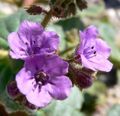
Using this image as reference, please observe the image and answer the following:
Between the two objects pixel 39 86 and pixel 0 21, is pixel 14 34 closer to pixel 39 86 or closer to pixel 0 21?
pixel 39 86

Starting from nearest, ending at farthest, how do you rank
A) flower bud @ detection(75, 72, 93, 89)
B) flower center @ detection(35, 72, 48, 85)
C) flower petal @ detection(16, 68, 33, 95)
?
flower petal @ detection(16, 68, 33, 95) < flower center @ detection(35, 72, 48, 85) < flower bud @ detection(75, 72, 93, 89)

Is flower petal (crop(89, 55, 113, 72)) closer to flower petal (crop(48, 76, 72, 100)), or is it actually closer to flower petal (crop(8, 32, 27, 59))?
flower petal (crop(48, 76, 72, 100))

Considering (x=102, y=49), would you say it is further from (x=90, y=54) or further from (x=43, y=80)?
(x=43, y=80)

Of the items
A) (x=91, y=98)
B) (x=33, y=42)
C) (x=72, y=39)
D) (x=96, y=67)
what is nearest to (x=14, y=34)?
(x=33, y=42)

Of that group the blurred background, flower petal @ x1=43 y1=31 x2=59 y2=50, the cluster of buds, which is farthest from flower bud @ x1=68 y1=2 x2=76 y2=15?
flower petal @ x1=43 y1=31 x2=59 y2=50

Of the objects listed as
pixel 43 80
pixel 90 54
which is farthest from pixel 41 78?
pixel 90 54

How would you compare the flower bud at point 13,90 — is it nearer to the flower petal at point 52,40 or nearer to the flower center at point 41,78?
the flower center at point 41,78
